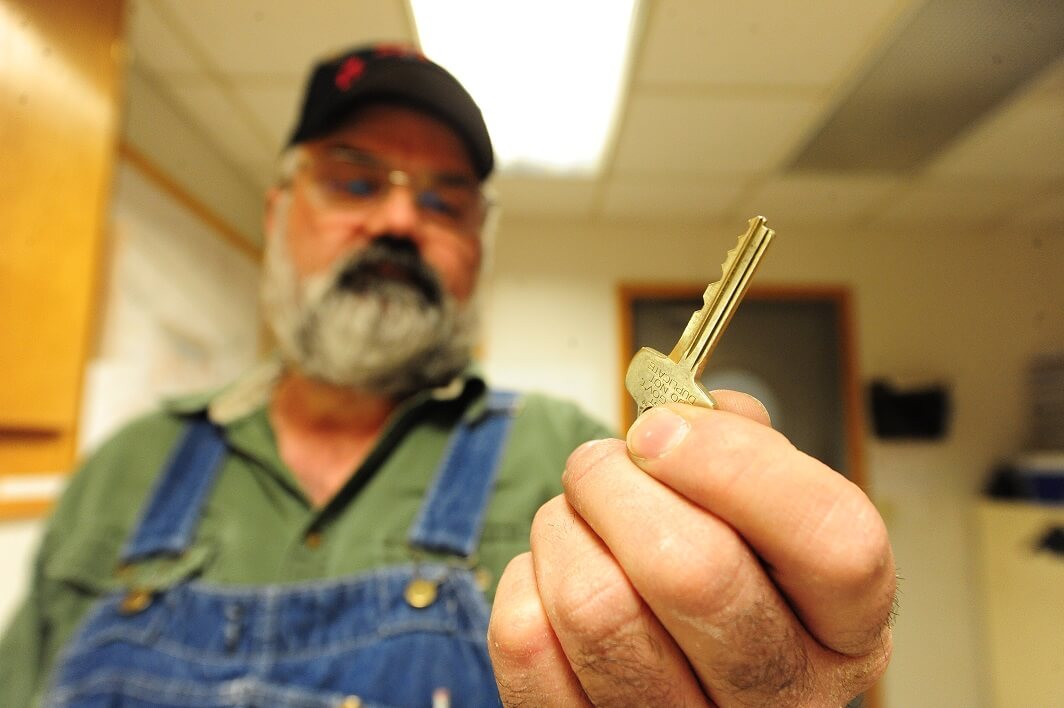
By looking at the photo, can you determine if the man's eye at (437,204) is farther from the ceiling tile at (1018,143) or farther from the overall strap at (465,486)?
the ceiling tile at (1018,143)

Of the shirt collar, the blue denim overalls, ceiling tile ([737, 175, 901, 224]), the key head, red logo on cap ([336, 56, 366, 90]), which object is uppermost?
red logo on cap ([336, 56, 366, 90])

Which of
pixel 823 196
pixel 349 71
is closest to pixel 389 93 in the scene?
pixel 349 71

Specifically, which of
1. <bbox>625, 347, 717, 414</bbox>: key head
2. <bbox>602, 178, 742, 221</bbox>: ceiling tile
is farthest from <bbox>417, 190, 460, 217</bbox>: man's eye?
<bbox>625, 347, 717, 414</bbox>: key head

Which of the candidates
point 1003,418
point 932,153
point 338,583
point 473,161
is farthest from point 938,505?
point 338,583

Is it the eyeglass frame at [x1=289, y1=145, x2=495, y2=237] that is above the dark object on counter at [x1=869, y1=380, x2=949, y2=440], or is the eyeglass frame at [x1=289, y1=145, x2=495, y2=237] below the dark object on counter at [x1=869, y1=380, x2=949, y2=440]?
above

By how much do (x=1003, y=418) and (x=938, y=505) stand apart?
8cm

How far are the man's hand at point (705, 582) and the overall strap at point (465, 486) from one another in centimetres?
23

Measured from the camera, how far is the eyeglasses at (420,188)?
35 centimetres

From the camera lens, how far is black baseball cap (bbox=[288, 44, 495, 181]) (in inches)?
11.7

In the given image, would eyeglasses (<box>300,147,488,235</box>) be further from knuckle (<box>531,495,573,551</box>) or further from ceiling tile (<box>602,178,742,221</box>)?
knuckle (<box>531,495,573,551</box>)

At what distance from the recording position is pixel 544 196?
0.32 metres

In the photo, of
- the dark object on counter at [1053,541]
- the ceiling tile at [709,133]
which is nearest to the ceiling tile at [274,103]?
the ceiling tile at [709,133]

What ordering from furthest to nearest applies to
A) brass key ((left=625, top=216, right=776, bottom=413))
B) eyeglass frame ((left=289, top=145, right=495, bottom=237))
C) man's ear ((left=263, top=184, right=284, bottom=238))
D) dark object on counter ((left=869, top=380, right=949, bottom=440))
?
man's ear ((left=263, top=184, right=284, bottom=238))
eyeglass frame ((left=289, top=145, right=495, bottom=237))
dark object on counter ((left=869, top=380, right=949, bottom=440))
brass key ((left=625, top=216, right=776, bottom=413))

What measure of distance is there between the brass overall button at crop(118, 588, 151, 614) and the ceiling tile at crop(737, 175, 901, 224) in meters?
0.59
